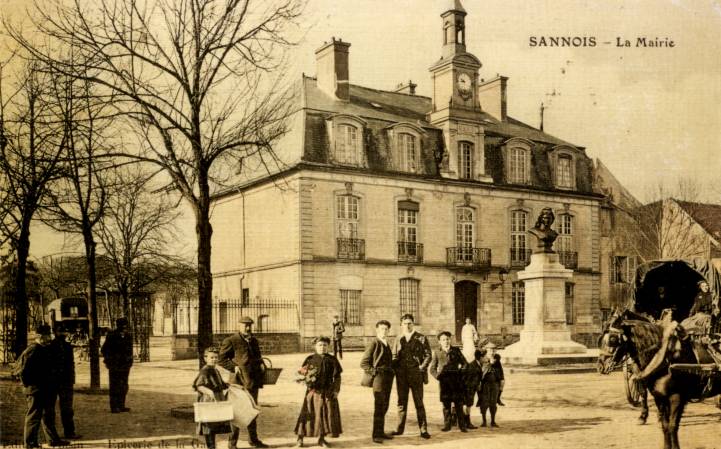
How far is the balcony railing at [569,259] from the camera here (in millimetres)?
22970

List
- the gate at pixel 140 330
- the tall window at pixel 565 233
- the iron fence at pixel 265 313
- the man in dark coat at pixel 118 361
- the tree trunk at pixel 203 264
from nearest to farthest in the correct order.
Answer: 1. the tree trunk at pixel 203 264
2. the man in dark coat at pixel 118 361
3. the gate at pixel 140 330
4. the iron fence at pixel 265 313
5. the tall window at pixel 565 233

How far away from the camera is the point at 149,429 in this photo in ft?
31.2

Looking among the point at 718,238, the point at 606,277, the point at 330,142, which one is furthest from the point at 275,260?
the point at 606,277

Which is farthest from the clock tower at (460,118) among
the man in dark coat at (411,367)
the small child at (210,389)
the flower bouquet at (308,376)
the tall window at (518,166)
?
the small child at (210,389)

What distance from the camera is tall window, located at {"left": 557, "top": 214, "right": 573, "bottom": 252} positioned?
2247cm

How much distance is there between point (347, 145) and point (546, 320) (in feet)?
24.4

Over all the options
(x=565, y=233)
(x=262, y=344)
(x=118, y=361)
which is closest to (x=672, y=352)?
(x=118, y=361)

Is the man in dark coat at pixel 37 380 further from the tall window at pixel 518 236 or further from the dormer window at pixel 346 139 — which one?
the tall window at pixel 518 236

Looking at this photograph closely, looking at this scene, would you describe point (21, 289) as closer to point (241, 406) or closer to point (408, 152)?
point (241, 406)

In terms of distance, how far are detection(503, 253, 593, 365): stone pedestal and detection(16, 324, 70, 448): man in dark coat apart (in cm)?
1074

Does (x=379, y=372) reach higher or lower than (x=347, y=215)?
lower

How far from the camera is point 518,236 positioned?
2184cm

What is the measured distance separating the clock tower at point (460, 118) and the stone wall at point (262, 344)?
6.53 meters

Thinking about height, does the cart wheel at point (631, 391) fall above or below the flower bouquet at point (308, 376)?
below
